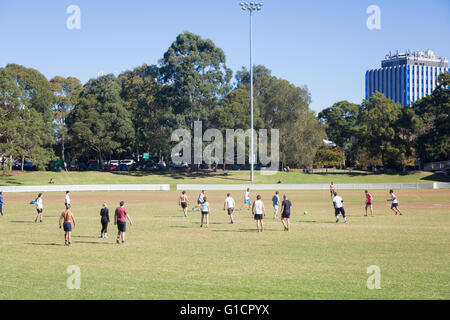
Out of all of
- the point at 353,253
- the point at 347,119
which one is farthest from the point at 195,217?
the point at 347,119

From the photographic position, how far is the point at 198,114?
88.7 metres

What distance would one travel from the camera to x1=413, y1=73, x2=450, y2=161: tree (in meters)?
85.8

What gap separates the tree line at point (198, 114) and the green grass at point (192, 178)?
4928mm

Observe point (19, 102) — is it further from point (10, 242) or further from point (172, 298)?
point (172, 298)

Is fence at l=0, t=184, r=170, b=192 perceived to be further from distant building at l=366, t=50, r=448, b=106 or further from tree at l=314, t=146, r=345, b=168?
distant building at l=366, t=50, r=448, b=106

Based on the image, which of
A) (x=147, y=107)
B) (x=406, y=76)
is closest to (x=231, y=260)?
(x=147, y=107)

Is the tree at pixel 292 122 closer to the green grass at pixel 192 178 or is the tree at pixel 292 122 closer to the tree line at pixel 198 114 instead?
the tree line at pixel 198 114

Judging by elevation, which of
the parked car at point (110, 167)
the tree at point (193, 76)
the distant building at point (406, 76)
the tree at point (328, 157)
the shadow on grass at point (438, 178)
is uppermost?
the distant building at point (406, 76)

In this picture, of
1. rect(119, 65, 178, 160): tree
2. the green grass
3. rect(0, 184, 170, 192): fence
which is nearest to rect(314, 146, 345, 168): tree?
the green grass

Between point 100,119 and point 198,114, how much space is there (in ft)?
59.1

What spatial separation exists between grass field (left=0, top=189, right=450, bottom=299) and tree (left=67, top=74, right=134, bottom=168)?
5982 cm

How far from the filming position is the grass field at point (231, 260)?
13.0 metres

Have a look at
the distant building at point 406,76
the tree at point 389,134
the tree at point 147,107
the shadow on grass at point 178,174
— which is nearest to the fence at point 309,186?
the shadow on grass at point 178,174

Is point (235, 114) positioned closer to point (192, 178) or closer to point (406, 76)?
point (192, 178)
